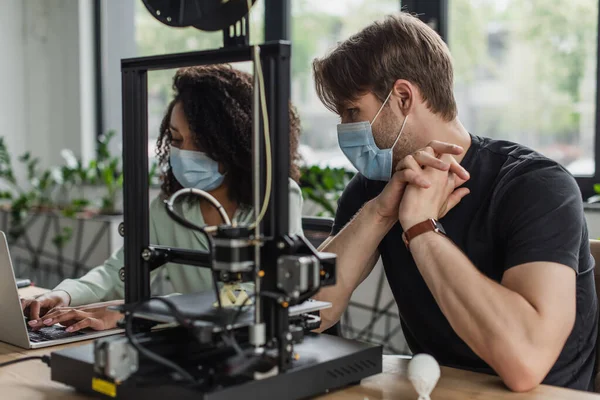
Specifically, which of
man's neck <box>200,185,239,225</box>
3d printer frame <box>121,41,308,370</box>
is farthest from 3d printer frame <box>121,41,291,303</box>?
man's neck <box>200,185,239,225</box>

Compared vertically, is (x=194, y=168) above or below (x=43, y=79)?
below

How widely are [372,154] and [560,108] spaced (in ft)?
5.50

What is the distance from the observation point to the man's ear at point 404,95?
5.15ft

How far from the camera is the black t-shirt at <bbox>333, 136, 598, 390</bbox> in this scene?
1318 millimetres

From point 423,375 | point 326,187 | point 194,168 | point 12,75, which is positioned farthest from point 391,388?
point 12,75

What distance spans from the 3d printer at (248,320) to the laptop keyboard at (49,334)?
0.95 ft

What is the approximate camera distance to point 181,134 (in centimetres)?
200

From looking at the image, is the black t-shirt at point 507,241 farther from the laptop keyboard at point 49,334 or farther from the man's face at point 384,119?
the laptop keyboard at point 49,334

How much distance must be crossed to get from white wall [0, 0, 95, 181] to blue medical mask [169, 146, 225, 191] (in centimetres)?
268

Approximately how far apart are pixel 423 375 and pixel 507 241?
45 cm

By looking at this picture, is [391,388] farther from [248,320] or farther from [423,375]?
[248,320]

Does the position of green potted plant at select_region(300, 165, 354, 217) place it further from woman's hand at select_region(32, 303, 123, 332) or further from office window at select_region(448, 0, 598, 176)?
woman's hand at select_region(32, 303, 123, 332)

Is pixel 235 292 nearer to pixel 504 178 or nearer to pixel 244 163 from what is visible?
pixel 504 178

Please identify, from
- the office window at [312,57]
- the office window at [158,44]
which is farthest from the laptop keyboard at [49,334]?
the office window at [158,44]
